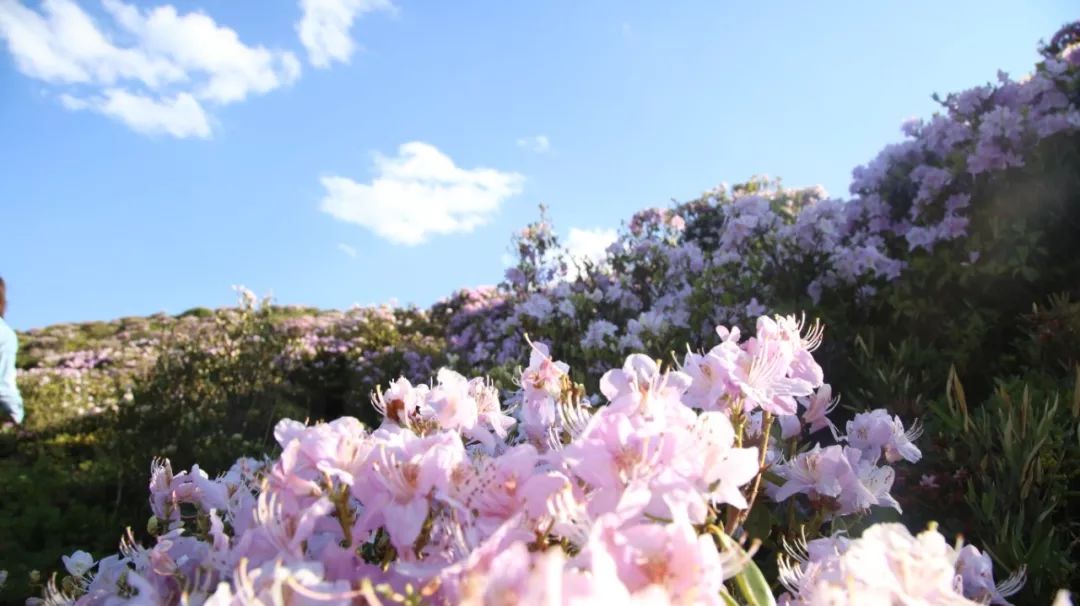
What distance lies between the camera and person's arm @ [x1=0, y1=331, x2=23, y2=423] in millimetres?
7980

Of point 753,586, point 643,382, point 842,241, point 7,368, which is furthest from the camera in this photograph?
point 7,368

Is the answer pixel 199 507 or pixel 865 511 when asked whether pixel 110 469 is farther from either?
pixel 865 511

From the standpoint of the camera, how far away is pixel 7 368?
26.7 feet

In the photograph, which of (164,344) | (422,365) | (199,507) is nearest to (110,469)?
(164,344)

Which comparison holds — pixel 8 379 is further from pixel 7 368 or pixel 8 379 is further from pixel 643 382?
pixel 643 382

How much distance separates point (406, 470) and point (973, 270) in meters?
5.25

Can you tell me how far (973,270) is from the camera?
5242 millimetres

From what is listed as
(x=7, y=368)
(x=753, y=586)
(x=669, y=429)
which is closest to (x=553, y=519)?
(x=669, y=429)

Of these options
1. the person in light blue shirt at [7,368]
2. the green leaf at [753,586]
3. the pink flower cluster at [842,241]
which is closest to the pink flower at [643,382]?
the green leaf at [753,586]

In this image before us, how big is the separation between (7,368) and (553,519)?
9.18 meters

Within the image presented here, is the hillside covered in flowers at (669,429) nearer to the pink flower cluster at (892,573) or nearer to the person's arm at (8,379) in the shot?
the pink flower cluster at (892,573)

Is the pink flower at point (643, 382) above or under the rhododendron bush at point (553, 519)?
above

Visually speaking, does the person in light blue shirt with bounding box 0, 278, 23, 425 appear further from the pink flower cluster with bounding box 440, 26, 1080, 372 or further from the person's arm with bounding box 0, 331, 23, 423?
the pink flower cluster with bounding box 440, 26, 1080, 372

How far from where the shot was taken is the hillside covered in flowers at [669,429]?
992mm
